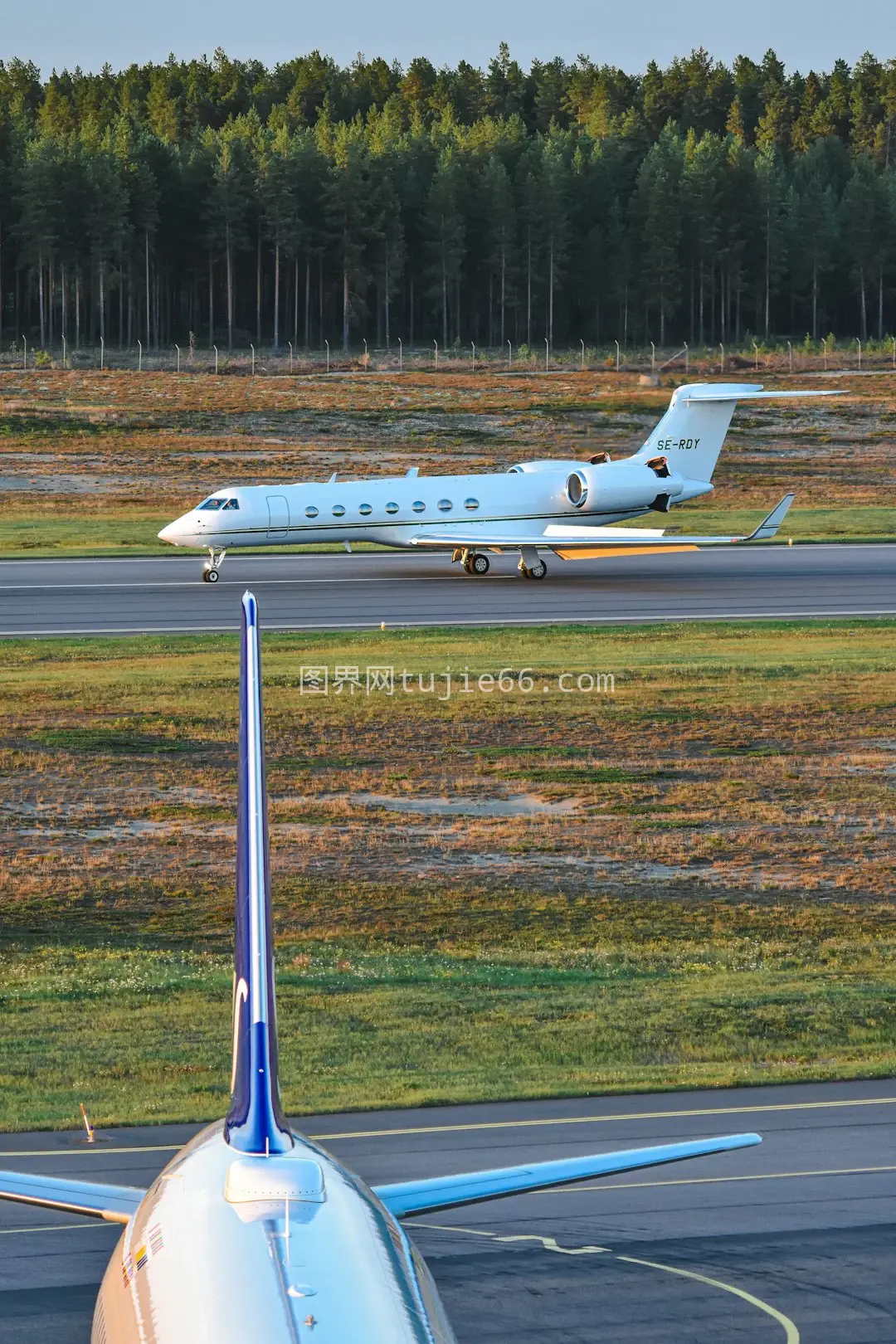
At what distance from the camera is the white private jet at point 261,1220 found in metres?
6.54

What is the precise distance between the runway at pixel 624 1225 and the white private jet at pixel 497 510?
3419 centimetres

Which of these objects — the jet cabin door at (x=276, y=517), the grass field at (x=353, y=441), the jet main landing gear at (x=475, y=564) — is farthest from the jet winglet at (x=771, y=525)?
the jet cabin door at (x=276, y=517)

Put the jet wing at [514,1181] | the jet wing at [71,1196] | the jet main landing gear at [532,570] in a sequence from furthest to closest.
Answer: the jet main landing gear at [532,570]
the jet wing at [514,1181]
the jet wing at [71,1196]

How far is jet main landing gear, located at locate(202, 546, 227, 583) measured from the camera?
5072 cm

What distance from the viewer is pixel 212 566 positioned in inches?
2004

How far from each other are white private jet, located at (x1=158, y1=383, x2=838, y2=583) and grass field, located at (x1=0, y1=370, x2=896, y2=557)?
858cm

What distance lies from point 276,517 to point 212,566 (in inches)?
118

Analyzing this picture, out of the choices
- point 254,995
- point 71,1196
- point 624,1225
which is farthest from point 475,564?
point 71,1196

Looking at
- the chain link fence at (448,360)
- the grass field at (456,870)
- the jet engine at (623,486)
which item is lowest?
the grass field at (456,870)

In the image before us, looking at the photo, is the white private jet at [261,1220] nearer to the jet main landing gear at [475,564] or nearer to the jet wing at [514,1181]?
the jet wing at [514,1181]

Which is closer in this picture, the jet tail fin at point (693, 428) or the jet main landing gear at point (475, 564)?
the jet main landing gear at point (475, 564)

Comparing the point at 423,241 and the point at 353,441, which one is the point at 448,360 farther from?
the point at 353,441

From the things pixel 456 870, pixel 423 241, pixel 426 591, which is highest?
pixel 423 241

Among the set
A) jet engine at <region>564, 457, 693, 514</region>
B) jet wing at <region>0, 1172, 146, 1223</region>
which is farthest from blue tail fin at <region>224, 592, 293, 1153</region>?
jet engine at <region>564, 457, 693, 514</region>
